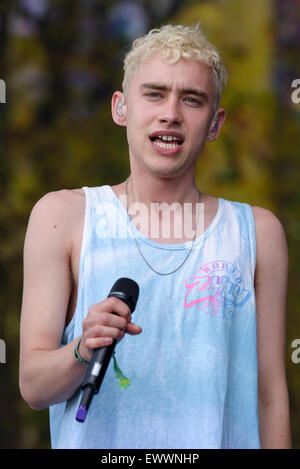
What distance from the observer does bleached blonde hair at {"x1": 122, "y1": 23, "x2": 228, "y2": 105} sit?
6.36 ft

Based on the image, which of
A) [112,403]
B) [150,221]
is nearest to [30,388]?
[112,403]

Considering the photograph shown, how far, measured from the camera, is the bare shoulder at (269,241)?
2.04 meters

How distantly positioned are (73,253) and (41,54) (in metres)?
2.50

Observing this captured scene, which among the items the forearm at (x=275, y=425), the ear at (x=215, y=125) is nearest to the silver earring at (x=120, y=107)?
the ear at (x=215, y=125)

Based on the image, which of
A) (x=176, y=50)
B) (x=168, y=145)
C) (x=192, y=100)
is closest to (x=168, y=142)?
(x=168, y=145)

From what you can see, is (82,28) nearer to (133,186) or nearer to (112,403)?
(133,186)

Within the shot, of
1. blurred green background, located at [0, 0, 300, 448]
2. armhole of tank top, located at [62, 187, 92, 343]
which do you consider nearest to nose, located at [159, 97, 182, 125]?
armhole of tank top, located at [62, 187, 92, 343]

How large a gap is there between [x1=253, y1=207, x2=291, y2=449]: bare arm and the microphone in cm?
60

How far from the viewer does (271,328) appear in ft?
6.68

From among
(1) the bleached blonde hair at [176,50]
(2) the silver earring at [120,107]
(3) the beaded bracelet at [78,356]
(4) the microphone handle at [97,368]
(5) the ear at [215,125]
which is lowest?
(4) the microphone handle at [97,368]

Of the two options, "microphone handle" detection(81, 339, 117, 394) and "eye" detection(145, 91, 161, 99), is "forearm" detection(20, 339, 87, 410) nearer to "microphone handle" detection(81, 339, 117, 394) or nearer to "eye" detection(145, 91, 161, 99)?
"microphone handle" detection(81, 339, 117, 394)

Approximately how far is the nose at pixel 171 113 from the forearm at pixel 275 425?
868 mm

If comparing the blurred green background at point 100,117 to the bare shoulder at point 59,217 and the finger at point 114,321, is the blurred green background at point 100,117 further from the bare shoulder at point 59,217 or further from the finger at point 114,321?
the finger at point 114,321

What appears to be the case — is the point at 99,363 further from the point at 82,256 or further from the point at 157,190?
the point at 157,190
